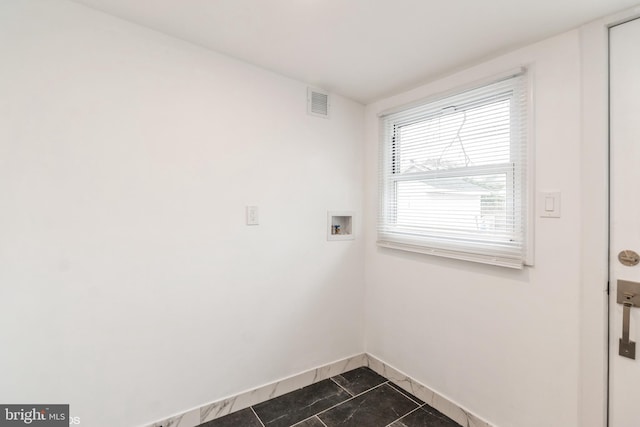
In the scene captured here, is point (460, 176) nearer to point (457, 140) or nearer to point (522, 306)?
point (457, 140)

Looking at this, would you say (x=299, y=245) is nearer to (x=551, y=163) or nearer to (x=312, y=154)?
(x=312, y=154)

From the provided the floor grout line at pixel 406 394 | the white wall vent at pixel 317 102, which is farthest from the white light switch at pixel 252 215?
the floor grout line at pixel 406 394

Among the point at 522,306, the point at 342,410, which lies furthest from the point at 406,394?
the point at 522,306

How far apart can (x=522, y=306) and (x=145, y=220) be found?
214cm

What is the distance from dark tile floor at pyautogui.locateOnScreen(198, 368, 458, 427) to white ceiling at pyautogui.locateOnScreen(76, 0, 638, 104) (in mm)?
2275

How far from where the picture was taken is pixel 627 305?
1.30 meters

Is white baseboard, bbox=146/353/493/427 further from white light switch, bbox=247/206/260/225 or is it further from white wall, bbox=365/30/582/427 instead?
white light switch, bbox=247/206/260/225

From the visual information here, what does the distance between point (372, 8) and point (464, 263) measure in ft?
5.08

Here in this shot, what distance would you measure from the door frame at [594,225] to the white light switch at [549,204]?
0.10 metres

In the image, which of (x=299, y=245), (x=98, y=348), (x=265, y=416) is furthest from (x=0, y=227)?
(x=265, y=416)

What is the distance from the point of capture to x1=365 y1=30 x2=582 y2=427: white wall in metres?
1.45

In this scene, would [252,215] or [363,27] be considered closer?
[363,27]

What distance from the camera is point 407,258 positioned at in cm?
222

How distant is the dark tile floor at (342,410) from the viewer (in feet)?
5.90
